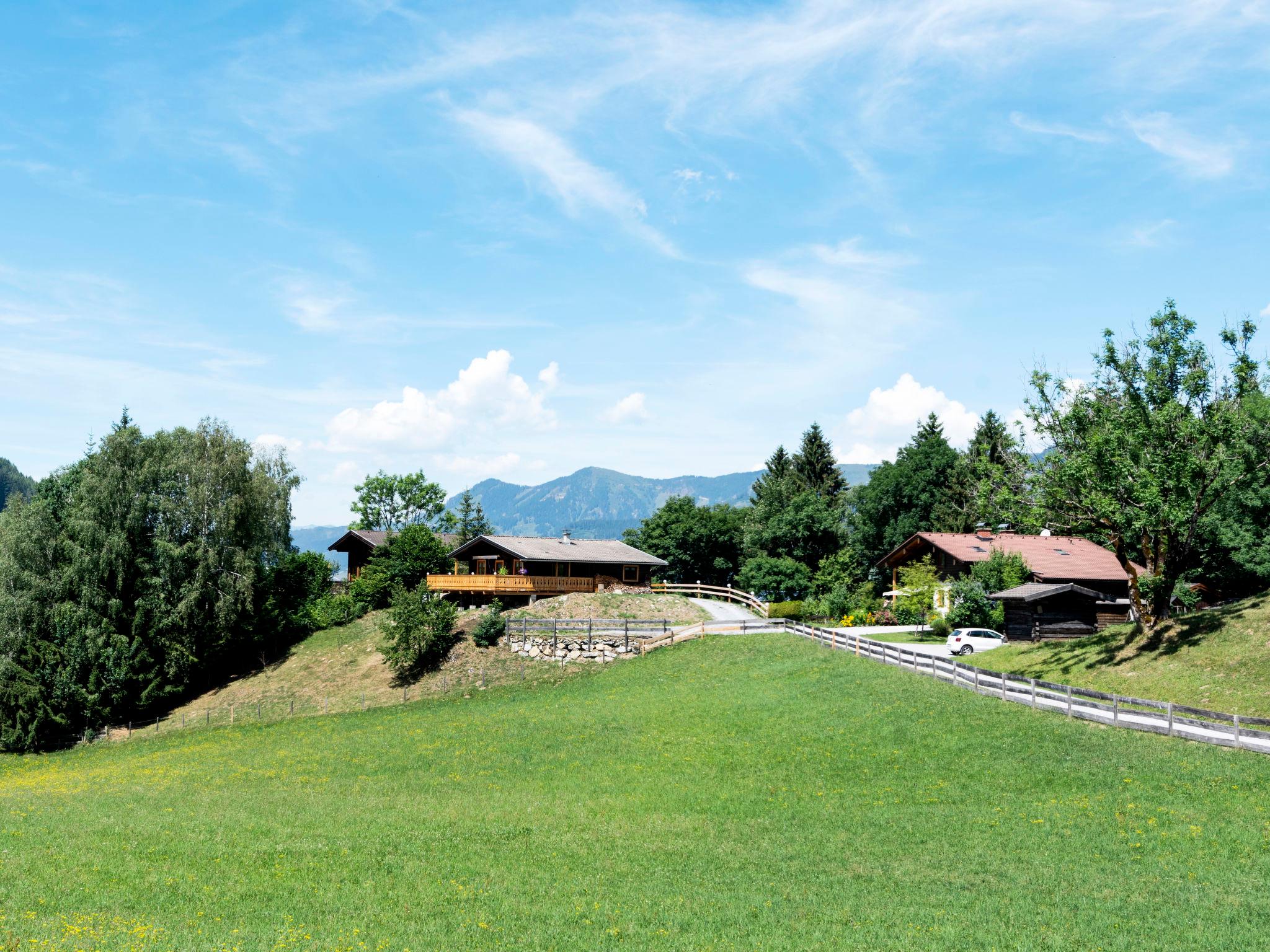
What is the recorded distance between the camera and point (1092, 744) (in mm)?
25391

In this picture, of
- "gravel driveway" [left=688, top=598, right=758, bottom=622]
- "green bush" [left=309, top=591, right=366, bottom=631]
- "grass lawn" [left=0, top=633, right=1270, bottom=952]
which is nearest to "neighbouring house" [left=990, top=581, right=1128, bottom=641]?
"gravel driveway" [left=688, top=598, right=758, bottom=622]

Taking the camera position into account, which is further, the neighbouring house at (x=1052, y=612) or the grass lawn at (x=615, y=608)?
the grass lawn at (x=615, y=608)

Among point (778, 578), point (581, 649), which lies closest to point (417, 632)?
point (581, 649)

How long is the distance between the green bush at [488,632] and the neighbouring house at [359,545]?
2647 cm

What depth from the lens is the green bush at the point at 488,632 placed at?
53250 millimetres

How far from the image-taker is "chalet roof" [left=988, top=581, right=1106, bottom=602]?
5009cm

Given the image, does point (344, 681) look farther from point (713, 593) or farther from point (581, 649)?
point (713, 593)

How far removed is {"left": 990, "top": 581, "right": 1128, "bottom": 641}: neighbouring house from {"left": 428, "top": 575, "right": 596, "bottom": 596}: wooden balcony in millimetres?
29733

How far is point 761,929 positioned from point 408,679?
3861 centimetres

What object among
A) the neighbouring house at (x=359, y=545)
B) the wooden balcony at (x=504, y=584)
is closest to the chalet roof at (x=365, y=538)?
the neighbouring house at (x=359, y=545)

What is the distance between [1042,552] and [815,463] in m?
38.4

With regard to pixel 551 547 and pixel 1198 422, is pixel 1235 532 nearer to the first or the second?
pixel 1198 422

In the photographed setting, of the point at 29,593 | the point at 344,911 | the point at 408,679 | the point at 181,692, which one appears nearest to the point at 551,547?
the point at 408,679

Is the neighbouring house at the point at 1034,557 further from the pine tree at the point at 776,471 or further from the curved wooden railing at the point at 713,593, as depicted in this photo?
the pine tree at the point at 776,471
